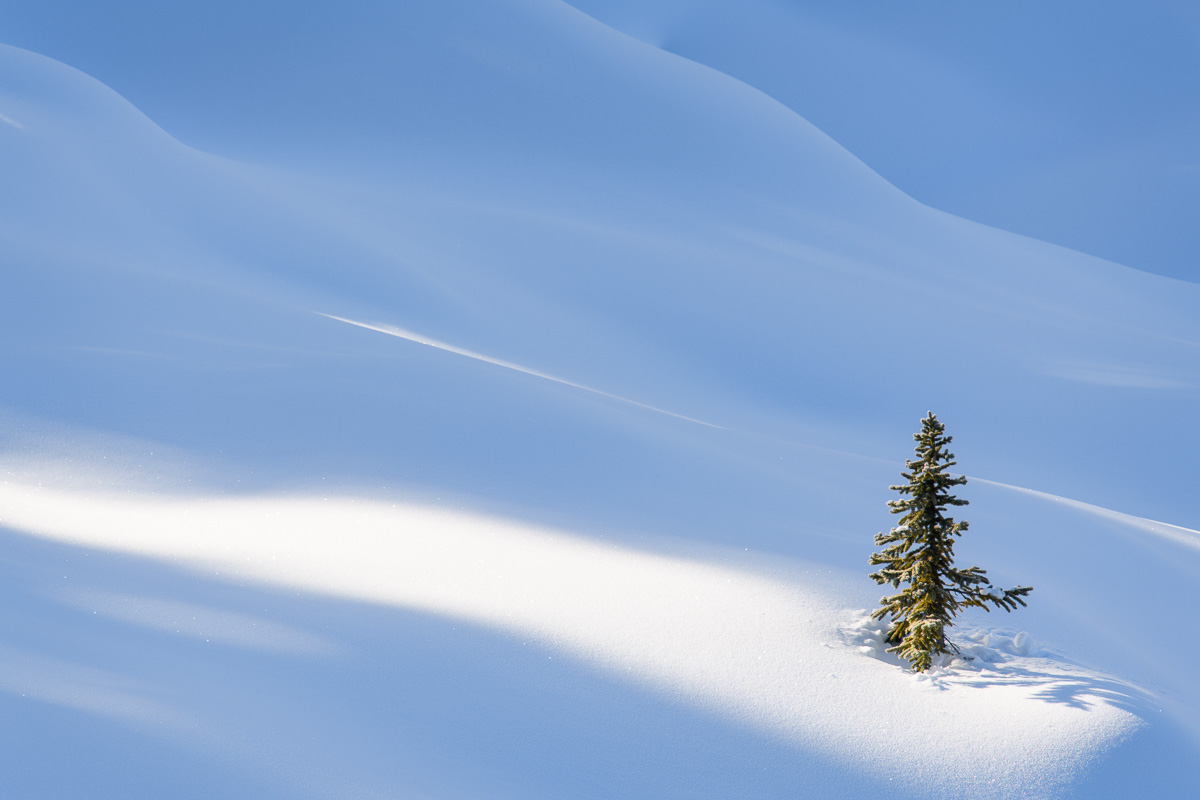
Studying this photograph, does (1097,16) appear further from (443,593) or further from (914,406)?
(443,593)

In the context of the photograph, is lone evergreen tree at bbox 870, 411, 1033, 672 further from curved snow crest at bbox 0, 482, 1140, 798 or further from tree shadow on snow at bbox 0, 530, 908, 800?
tree shadow on snow at bbox 0, 530, 908, 800

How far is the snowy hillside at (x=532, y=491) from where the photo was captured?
2.58 metres

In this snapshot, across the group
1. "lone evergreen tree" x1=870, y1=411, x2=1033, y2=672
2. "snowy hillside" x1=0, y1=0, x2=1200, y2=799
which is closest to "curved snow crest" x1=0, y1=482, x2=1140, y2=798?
"snowy hillside" x1=0, y1=0, x2=1200, y2=799

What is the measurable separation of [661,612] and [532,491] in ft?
3.74

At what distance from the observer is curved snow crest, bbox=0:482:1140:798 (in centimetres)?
263

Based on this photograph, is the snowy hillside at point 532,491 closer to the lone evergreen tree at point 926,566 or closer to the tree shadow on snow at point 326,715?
the tree shadow on snow at point 326,715

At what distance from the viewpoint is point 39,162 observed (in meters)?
7.78

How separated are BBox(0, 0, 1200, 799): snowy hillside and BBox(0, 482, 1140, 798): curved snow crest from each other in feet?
0.05

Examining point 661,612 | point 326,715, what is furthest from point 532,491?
point 326,715

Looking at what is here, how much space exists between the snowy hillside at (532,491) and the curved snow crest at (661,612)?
15 millimetres

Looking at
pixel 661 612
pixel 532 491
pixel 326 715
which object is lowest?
pixel 326 715

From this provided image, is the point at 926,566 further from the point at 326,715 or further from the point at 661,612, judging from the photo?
the point at 326,715

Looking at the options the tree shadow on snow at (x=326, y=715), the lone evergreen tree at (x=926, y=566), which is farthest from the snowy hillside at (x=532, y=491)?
the lone evergreen tree at (x=926, y=566)

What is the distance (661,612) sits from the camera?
3.19 meters
